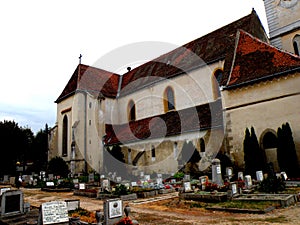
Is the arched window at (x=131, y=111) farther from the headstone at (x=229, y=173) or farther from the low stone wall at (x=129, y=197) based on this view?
the low stone wall at (x=129, y=197)

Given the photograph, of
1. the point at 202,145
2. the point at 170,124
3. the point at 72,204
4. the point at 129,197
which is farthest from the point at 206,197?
the point at 170,124

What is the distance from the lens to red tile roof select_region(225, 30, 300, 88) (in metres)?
15.0

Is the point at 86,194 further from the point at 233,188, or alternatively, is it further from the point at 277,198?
the point at 277,198

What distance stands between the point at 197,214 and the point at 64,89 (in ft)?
88.8

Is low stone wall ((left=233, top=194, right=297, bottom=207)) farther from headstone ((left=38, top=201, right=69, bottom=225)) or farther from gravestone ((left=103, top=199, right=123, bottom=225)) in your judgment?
headstone ((left=38, top=201, right=69, bottom=225))

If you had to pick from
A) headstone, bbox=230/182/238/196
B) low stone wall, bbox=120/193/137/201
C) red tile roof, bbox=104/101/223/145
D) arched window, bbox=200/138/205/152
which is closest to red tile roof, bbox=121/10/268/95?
red tile roof, bbox=104/101/223/145

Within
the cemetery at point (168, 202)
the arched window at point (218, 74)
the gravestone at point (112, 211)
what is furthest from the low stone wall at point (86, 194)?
the arched window at point (218, 74)

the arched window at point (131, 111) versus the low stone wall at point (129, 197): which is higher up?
the arched window at point (131, 111)

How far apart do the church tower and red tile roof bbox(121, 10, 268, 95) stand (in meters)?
1.00

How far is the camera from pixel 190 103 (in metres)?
22.9

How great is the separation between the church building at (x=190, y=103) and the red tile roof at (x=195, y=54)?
0.40 ft

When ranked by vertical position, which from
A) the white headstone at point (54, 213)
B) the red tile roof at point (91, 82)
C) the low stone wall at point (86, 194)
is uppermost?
the red tile roof at point (91, 82)

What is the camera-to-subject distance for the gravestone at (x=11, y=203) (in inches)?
325

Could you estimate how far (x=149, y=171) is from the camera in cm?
2241
